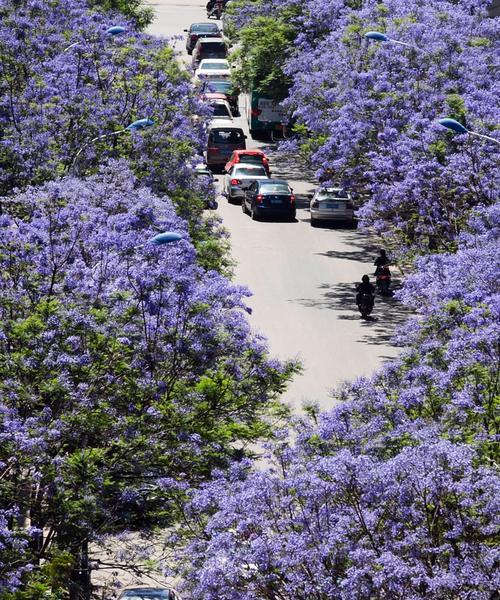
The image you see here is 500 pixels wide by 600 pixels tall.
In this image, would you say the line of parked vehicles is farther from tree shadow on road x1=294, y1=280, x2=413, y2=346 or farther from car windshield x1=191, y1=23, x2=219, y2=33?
tree shadow on road x1=294, y1=280, x2=413, y2=346

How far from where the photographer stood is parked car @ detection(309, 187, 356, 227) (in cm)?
4581

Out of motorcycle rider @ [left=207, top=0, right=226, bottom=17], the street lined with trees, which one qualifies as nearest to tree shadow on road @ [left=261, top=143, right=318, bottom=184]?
the street lined with trees

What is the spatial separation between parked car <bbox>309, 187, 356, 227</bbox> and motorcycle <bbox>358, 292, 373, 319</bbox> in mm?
9896

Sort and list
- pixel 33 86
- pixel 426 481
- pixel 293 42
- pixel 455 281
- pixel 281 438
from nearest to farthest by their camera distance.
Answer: pixel 426 481 → pixel 281 438 → pixel 455 281 → pixel 33 86 → pixel 293 42

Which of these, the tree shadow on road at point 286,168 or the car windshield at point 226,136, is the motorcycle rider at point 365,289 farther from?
the car windshield at point 226,136

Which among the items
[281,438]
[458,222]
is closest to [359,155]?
[458,222]

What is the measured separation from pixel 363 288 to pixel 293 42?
18.0 metres

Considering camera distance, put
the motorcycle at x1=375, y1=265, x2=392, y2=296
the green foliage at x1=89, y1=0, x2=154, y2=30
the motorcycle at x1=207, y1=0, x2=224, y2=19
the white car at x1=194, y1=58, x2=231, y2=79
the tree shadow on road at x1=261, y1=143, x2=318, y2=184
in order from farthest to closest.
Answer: the motorcycle at x1=207, y1=0, x2=224, y2=19 < the white car at x1=194, y1=58, x2=231, y2=79 < the green foliage at x1=89, y1=0, x2=154, y2=30 < the tree shadow on road at x1=261, y1=143, x2=318, y2=184 < the motorcycle at x1=375, y1=265, x2=392, y2=296

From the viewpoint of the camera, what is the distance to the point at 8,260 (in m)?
20.6

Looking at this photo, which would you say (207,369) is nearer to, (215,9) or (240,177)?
(240,177)

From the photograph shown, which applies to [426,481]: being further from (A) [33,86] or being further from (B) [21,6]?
(B) [21,6]

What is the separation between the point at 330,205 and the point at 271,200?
177 cm

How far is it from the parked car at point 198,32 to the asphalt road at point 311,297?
73.1ft

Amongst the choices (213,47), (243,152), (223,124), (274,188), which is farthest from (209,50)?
(274,188)
